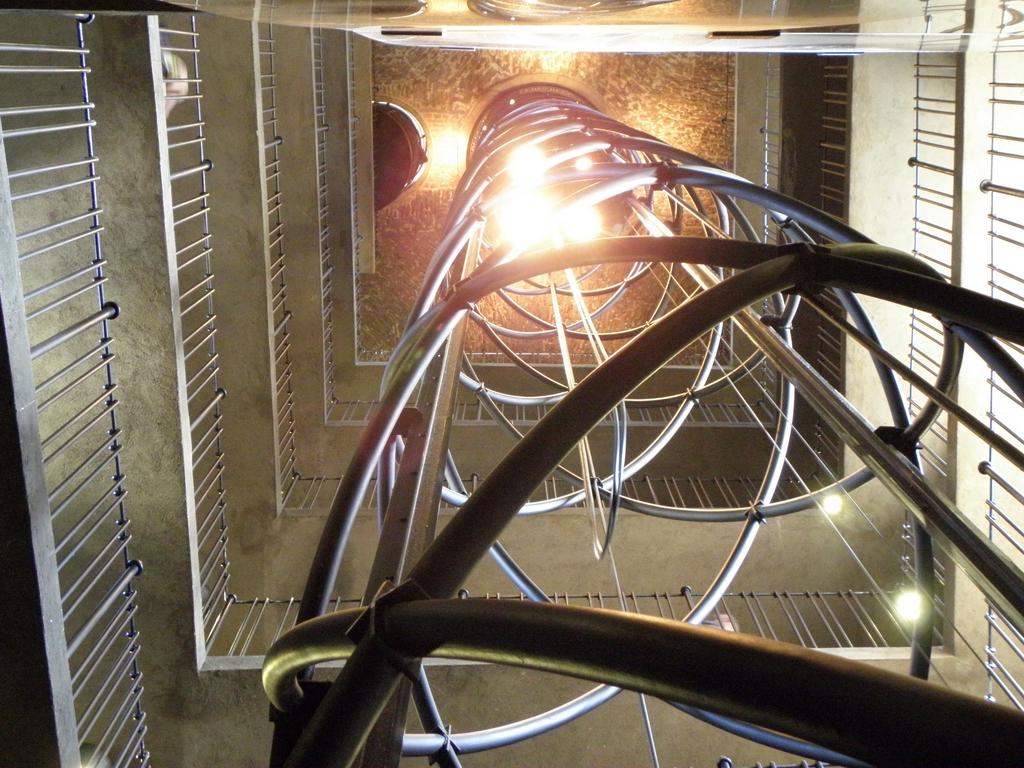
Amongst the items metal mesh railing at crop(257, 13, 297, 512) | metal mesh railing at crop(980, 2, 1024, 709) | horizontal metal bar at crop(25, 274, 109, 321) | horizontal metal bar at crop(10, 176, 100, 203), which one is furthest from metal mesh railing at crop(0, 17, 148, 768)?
metal mesh railing at crop(980, 2, 1024, 709)

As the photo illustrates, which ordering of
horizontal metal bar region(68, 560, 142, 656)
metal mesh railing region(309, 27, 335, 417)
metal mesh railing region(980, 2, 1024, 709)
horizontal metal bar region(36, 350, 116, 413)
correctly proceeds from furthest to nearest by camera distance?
metal mesh railing region(309, 27, 335, 417), metal mesh railing region(980, 2, 1024, 709), horizontal metal bar region(68, 560, 142, 656), horizontal metal bar region(36, 350, 116, 413)

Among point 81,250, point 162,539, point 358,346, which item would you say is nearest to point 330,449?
point 358,346

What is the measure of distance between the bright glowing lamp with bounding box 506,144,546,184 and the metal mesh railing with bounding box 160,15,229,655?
167cm

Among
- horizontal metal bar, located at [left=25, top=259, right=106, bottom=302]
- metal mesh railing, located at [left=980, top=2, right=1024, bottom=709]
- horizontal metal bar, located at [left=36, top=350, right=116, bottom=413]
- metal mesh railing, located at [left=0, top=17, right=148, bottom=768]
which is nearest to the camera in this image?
horizontal metal bar, located at [left=25, top=259, right=106, bottom=302]

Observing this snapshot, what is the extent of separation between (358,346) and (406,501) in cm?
494

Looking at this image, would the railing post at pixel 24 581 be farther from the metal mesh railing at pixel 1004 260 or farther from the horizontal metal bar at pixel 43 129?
the metal mesh railing at pixel 1004 260

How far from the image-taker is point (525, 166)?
8.55ft

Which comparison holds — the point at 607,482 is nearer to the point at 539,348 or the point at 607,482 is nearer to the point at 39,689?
the point at 39,689

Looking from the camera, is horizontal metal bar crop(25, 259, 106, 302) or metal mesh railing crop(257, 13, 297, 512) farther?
metal mesh railing crop(257, 13, 297, 512)

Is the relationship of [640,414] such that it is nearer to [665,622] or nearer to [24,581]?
[24,581]

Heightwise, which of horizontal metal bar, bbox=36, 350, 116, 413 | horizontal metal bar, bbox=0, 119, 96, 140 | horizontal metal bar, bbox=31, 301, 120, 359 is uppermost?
horizontal metal bar, bbox=0, 119, 96, 140

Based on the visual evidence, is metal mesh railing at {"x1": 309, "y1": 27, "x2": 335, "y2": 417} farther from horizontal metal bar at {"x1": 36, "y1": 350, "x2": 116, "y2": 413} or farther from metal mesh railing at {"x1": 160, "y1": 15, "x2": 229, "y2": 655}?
horizontal metal bar at {"x1": 36, "y1": 350, "x2": 116, "y2": 413}

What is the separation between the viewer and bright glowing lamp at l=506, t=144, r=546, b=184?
2.27 metres

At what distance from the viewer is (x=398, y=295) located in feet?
19.8
